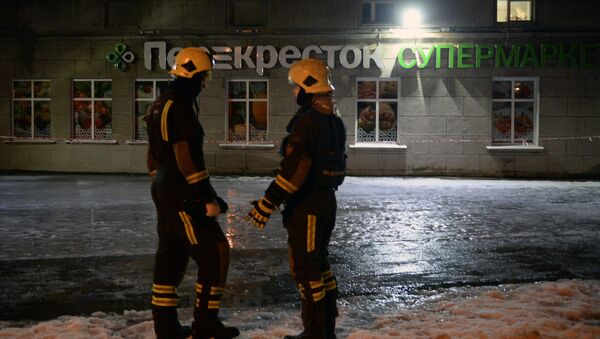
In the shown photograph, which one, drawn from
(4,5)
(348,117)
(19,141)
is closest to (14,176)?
(19,141)

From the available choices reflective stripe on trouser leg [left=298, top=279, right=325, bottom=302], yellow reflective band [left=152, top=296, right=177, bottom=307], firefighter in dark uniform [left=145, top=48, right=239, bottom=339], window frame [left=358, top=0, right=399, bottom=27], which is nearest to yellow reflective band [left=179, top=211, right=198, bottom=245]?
firefighter in dark uniform [left=145, top=48, right=239, bottom=339]

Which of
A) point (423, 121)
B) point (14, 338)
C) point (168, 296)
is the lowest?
point (14, 338)

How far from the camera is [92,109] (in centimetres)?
2198

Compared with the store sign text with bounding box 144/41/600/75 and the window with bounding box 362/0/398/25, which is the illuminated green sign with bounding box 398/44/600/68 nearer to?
the store sign text with bounding box 144/41/600/75

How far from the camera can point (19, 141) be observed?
22156 mm

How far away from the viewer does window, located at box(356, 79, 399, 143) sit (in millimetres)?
20859

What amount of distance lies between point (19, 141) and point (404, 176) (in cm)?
1235

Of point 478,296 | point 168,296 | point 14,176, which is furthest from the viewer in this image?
point 14,176

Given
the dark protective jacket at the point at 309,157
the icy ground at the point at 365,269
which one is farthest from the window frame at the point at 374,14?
the dark protective jacket at the point at 309,157

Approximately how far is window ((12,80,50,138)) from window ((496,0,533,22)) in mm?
14359

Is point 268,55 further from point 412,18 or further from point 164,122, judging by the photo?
point 164,122

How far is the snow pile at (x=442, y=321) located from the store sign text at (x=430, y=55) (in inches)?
602

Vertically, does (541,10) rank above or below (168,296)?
above

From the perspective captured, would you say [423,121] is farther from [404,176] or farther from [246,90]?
[246,90]
